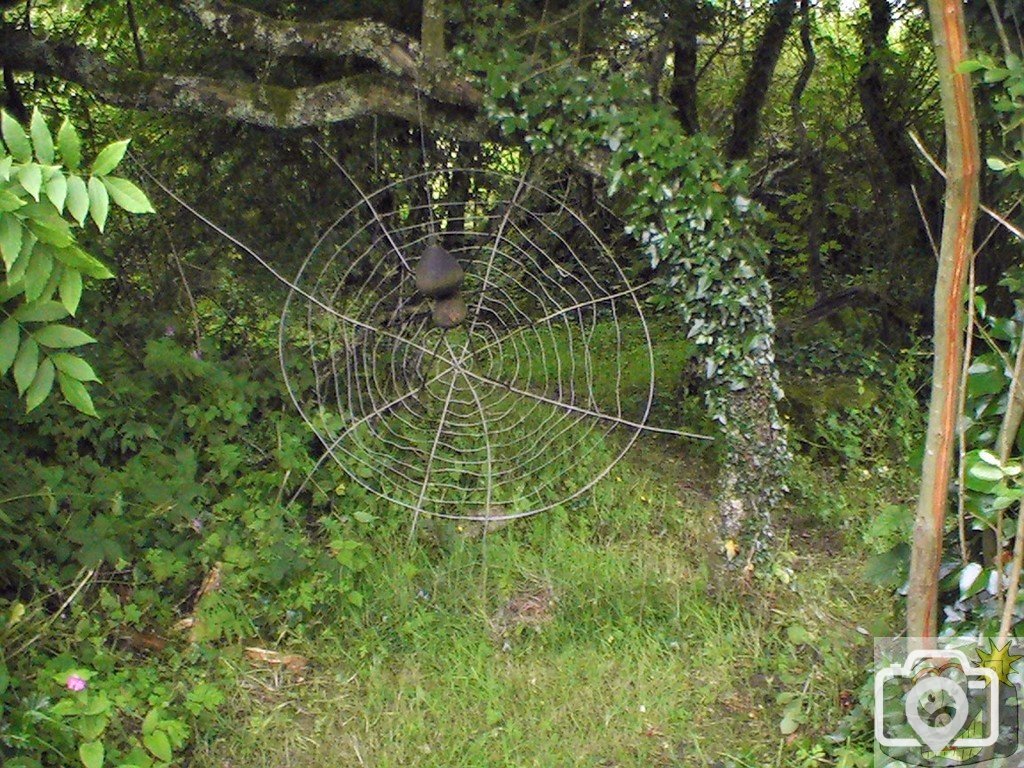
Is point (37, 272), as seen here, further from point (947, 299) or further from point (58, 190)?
point (947, 299)

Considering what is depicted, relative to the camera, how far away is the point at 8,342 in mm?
2289

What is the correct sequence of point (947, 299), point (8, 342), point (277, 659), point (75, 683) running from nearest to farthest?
1. point (8, 342)
2. point (947, 299)
3. point (75, 683)
4. point (277, 659)

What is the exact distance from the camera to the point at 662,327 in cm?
604

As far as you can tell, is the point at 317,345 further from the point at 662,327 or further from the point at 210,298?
the point at 662,327

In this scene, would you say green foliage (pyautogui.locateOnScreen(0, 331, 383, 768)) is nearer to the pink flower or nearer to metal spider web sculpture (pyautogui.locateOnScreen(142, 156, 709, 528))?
the pink flower

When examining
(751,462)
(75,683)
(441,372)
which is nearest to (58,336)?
(75,683)

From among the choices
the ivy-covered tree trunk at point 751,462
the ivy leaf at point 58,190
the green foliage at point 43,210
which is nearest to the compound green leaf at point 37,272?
the green foliage at point 43,210

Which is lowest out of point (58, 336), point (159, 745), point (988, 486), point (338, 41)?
point (159, 745)

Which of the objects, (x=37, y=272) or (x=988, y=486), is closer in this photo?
(x=37, y=272)

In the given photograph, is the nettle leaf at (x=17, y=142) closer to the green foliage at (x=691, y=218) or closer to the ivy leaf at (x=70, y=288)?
the ivy leaf at (x=70, y=288)

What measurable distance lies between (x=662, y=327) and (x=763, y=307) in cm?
217

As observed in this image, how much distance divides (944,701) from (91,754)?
228 centimetres

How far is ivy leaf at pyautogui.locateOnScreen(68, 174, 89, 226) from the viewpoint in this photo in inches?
77.8

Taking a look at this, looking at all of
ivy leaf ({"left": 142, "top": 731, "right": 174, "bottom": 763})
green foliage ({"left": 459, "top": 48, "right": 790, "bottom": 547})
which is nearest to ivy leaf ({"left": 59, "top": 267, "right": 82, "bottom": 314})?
ivy leaf ({"left": 142, "top": 731, "right": 174, "bottom": 763})
